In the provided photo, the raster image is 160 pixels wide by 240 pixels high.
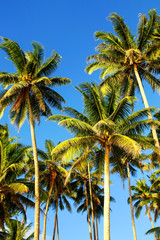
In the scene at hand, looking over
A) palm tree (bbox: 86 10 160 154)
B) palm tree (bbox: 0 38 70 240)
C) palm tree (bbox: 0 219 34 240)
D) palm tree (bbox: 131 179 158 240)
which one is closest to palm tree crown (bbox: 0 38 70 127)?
palm tree (bbox: 0 38 70 240)

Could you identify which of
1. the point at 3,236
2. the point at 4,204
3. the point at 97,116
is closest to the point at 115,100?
the point at 97,116

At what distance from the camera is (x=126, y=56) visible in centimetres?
1667

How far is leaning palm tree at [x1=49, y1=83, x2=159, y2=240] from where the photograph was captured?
11736 mm

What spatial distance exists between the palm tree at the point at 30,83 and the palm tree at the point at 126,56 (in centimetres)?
348

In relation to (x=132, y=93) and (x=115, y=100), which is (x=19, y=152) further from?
(x=132, y=93)

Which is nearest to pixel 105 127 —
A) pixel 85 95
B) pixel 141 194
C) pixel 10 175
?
pixel 85 95

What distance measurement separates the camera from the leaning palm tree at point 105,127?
11736mm

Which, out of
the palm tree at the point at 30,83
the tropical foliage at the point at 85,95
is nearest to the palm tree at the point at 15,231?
the tropical foliage at the point at 85,95

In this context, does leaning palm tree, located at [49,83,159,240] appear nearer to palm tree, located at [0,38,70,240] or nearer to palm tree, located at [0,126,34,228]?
palm tree, located at [0,38,70,240]

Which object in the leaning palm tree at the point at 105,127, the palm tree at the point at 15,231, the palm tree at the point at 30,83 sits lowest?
the palm tree at the point at 15,231

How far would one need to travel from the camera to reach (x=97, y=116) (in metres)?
14.0

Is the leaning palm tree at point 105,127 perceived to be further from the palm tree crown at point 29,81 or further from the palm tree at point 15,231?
the palm tree at point 15,231

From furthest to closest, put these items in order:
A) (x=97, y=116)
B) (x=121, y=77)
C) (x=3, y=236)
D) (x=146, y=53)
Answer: (x=3, y=236) < (x=121, y=77) < (x=146, y=53) < (x=97, y=116)

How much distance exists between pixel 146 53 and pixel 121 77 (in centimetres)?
248
